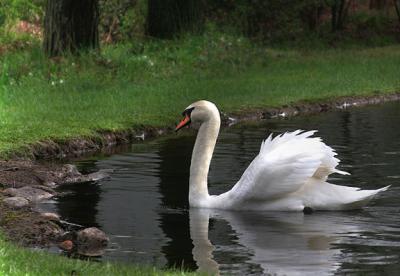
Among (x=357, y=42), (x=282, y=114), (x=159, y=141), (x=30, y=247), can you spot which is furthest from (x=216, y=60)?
(x=30, y=247)

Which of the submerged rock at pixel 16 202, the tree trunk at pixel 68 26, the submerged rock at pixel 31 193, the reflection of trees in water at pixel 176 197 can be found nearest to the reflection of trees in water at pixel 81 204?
the submerged rock at pixel 31 193

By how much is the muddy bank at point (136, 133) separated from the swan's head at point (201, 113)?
2.85 m

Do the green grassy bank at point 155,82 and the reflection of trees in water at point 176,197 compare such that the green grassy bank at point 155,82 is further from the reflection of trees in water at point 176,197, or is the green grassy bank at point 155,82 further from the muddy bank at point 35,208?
the reflection of trees in water at point 176,197

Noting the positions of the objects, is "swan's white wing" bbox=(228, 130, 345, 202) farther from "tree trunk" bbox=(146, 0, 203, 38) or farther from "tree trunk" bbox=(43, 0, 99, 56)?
"tree trunk" bbox=(146, 0, 203, 38)

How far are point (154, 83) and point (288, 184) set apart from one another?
35.6 feet

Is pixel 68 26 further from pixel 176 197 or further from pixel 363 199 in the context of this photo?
pixel 363 199

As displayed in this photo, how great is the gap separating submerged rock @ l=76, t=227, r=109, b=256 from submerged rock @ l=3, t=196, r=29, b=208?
1.44 meters

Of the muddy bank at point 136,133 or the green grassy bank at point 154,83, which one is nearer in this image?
the muddy bank at point 136,133

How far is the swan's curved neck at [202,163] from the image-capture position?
11.2 meters

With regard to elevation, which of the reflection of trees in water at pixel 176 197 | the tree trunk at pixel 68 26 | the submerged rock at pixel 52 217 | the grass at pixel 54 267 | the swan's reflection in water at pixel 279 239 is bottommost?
the reflection of trees in water at pixel 176 197

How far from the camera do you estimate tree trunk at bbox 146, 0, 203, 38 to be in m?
26.6

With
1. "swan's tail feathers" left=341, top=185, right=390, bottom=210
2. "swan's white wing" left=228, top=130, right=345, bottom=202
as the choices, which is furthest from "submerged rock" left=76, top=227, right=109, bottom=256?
"swan's tail feathers" left=341, top=185, right=390, bottom=210

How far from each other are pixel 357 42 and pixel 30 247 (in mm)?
27874

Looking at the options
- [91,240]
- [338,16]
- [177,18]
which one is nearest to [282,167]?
[91,240]
